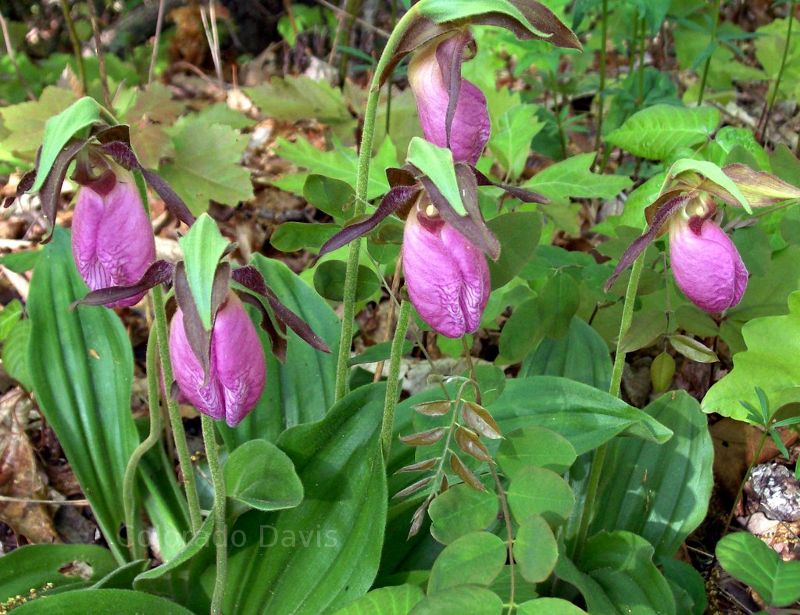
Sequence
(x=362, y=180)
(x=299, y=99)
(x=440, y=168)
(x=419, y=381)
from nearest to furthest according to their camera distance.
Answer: (x=440, y=168)
(x=362, y=180)
(x=419, y=381)
(x=299, y=99)

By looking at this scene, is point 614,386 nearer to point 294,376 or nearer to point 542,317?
point 542,317

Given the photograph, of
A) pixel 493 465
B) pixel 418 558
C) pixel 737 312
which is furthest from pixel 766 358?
pixel 418 558

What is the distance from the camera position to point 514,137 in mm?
2219

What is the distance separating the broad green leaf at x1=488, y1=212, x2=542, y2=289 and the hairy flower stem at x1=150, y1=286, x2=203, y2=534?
62cm

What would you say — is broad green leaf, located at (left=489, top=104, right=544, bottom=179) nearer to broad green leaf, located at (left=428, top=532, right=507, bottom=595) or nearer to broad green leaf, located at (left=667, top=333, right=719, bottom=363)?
broad green leaf, located at (left=667, top=333, right=719, bottom=363)

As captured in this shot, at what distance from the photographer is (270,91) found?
10.1 feet

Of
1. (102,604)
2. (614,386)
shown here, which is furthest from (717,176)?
(102,604)

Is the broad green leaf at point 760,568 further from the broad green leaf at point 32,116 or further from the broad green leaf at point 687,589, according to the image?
the broad green leaf at point 32,116

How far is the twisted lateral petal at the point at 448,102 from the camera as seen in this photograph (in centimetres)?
126

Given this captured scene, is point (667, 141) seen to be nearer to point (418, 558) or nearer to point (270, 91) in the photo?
point (418, 558)

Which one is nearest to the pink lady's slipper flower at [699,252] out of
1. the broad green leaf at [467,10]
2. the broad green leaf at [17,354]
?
the broad green leaf at [467,10]

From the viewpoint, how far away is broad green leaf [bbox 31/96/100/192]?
1111 mm

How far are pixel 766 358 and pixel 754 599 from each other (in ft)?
1.93

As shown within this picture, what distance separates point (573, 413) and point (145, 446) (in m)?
0.92
